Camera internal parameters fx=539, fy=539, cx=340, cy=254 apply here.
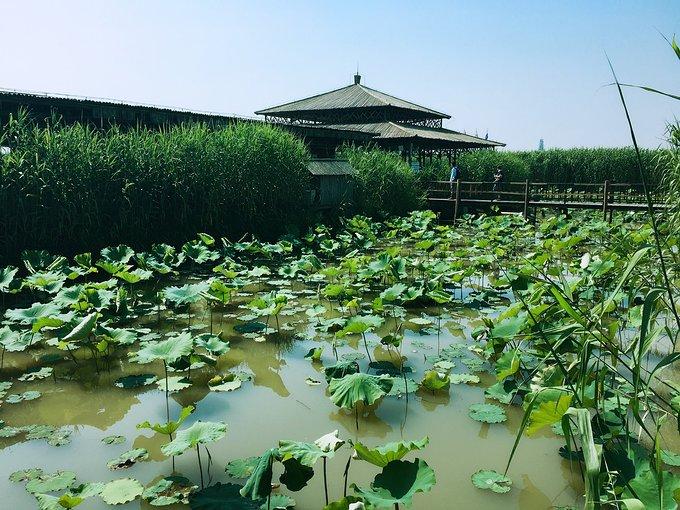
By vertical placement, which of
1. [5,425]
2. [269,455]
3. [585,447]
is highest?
[585,447]

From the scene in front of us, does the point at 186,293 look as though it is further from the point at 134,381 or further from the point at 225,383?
the point at 225,383

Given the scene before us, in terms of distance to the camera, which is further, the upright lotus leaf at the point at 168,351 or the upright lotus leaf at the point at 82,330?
the upright lotus leaf at the point at 82,330

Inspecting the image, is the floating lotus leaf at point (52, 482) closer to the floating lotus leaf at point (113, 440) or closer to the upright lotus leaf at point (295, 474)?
the floating lotus leaf at point (113, 440)

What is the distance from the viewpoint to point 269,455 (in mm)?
2170

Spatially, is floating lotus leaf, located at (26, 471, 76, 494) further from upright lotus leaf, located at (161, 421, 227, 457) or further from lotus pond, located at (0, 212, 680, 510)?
upright lotus leaf, located at (161, 421, 227, 457)

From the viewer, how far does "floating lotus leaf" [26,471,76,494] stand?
263cm

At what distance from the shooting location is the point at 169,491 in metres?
2.61

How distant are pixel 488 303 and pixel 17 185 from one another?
19.2ft

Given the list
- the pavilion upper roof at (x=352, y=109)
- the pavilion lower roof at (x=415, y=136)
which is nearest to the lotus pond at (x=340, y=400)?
the pavilion lower roof at (x=415, y=136)

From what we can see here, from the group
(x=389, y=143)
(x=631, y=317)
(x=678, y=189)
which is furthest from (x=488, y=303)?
(x=389, y=143)

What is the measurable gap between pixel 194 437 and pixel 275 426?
86cm

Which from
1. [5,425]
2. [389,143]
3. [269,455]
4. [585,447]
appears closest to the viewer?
[585,447]

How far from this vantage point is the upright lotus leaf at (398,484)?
6.60 feet

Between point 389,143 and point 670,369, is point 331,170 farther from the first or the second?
point 670,369
